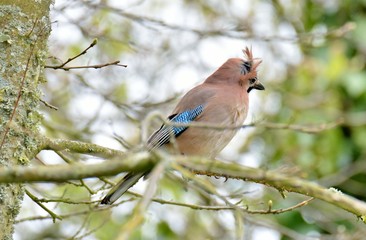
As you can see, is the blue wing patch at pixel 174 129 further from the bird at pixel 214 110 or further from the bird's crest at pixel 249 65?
the bird's crest at pixel 249 65

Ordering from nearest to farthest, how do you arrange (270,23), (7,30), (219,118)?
(7,30) < (219,118) < (270,23)

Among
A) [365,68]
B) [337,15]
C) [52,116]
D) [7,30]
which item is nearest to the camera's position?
[7,30]

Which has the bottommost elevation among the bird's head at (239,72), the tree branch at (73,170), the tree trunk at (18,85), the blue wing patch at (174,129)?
the tree branch at (73,170)

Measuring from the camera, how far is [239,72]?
6.23 metres

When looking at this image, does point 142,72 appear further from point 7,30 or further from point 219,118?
point 7,30

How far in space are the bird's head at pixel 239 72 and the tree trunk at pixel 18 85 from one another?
2430 millimetres

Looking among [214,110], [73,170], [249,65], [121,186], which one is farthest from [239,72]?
[73,170]

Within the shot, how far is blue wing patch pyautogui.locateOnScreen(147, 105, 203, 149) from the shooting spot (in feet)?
18.0

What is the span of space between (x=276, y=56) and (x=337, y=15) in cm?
94

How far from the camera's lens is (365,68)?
335 inches

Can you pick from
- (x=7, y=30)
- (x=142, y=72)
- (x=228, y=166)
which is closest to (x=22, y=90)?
(x=7, y=30)

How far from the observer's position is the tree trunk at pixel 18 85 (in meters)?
3.75

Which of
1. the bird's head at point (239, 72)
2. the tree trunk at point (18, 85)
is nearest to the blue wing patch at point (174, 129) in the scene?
the bird's head at point (239, 72)

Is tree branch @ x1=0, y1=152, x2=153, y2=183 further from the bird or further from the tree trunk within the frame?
the bird
